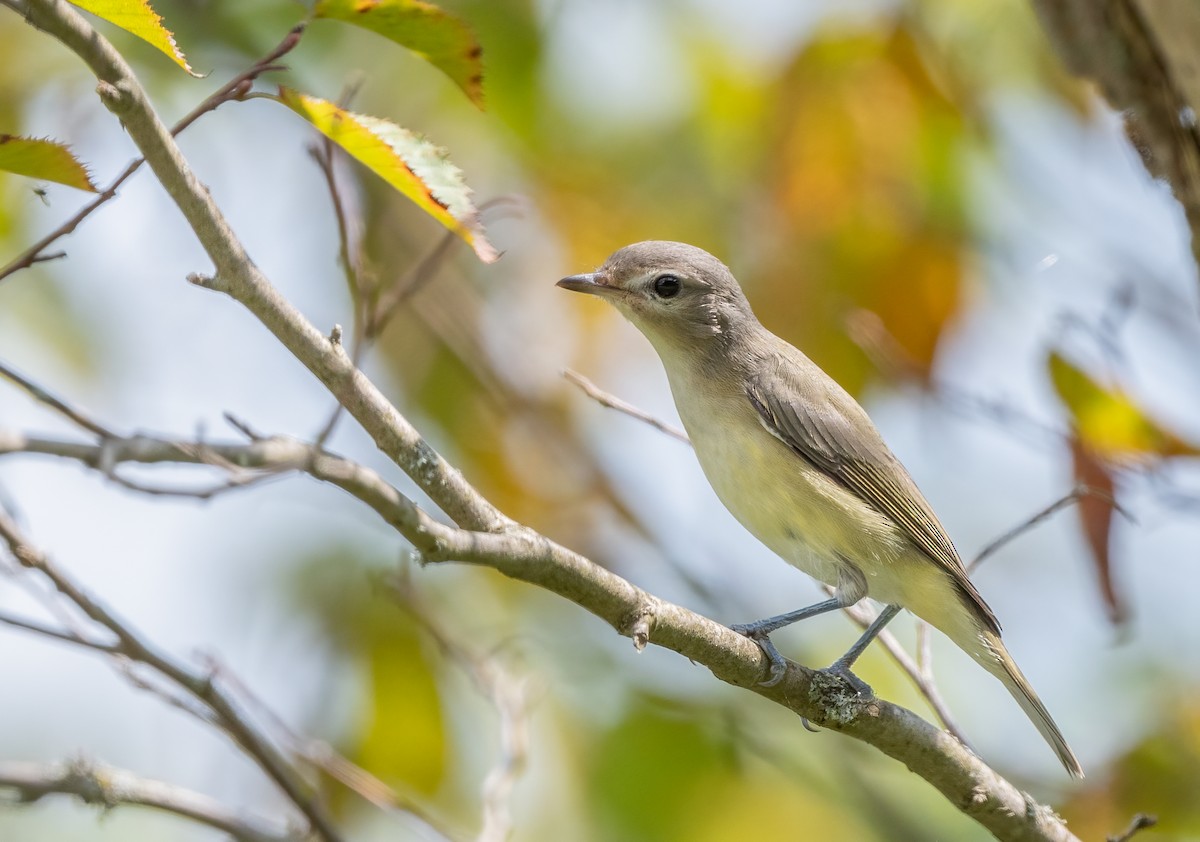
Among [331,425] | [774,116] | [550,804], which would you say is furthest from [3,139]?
[550,804]

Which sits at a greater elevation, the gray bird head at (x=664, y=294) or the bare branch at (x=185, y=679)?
the gray bird head at (x=664, y=294)

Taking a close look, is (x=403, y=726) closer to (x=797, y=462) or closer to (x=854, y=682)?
(x=797, y=462)

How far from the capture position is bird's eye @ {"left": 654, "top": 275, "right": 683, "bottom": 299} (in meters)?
4.41

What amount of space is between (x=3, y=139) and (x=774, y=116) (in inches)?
151

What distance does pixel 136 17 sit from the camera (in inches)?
82.4

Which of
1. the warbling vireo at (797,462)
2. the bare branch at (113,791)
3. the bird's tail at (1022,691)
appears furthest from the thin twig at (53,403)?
the bird's tail at (1022,691)

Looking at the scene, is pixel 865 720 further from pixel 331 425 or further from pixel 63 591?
pixel 63 591

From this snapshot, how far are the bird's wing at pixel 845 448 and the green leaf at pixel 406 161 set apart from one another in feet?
6.67

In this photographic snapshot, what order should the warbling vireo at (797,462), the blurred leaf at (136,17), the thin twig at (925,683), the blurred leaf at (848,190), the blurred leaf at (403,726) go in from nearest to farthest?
the blurred leaf at (136,17), the thin twig at (925,683), the warbling vireo at (797,462), the blurred leaf at (403,726), the blurred leaf at (848,190)

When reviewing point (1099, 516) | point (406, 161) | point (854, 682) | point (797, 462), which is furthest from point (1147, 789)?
point (406, 161)

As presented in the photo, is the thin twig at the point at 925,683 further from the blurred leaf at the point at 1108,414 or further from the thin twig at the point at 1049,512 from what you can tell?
the blurred leaf at the point at 1108,414

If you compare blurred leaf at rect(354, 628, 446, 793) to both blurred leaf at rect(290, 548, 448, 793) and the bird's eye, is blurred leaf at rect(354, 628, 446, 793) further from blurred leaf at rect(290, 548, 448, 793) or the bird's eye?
the bird's eye

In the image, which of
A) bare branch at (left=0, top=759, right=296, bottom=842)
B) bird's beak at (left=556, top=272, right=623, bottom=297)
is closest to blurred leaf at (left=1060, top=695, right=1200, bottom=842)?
bird's beak at (left=556, top=272, right=623, bottom=297)

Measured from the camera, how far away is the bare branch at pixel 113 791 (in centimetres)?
297
